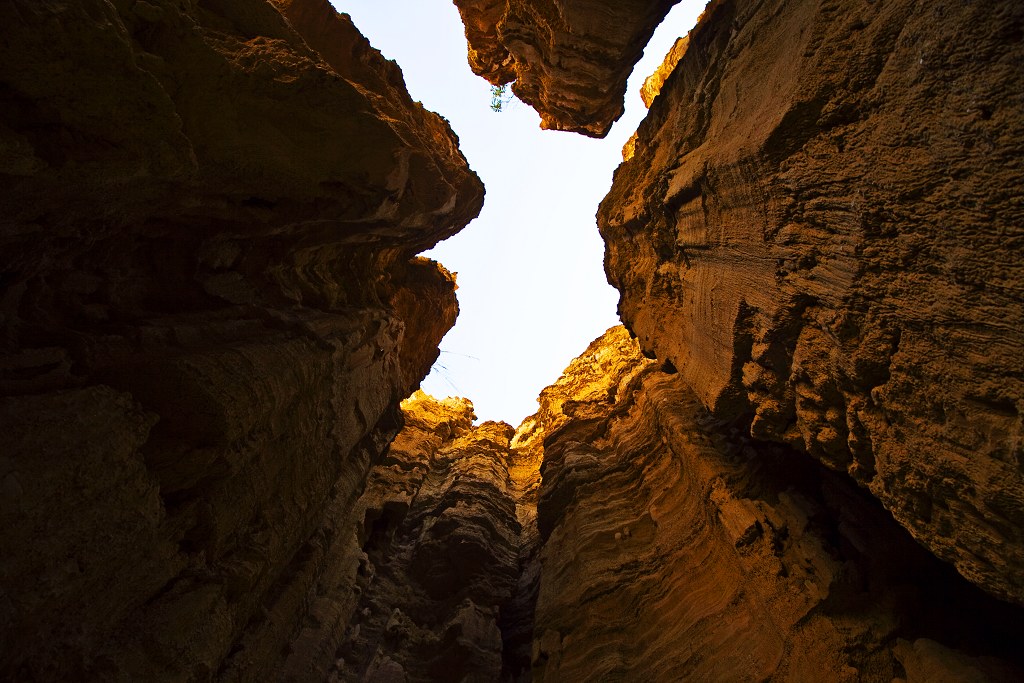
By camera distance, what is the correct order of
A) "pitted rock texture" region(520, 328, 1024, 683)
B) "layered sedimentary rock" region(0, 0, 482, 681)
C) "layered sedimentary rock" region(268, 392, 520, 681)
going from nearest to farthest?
"layered sedimentary rock" region(0, 0, 482, 681), "pitted rock texture" region(520, 328, 1024, 683), "layered sedimentary rock" region(268, 392, 520, 681)

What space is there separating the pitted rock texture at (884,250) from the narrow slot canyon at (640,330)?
0.03 metres

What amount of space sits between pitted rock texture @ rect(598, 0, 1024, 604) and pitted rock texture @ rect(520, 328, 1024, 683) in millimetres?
1883

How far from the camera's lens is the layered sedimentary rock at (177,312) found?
12.2ft

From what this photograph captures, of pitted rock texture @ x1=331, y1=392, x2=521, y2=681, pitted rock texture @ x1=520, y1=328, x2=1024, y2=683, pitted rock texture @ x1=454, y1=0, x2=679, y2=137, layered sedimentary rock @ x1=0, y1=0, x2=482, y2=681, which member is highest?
pitted rock texture @ x1=454, y1=0, x2=679, y2=137

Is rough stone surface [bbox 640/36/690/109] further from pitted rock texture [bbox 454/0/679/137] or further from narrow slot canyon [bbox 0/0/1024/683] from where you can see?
narrow slot canyon [bbox 0/0/1024/683]

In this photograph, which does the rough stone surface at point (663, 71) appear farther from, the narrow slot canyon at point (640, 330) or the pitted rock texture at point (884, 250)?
the pitted rock texture at point (884, 250)

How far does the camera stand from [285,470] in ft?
24.4

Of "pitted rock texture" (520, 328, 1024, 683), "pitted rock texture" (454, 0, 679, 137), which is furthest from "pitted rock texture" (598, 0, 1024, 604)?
"pitted rock texture" (454, 0, 679, 137)

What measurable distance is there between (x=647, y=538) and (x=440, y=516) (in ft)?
20.8

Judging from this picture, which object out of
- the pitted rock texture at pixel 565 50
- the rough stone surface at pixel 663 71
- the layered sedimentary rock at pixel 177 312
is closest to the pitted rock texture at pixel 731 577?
the layered sedimentary rock at pixel 177 312

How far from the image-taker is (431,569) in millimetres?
12625

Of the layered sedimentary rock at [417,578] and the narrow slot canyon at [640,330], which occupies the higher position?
the narrow slot canyon at [640,330]

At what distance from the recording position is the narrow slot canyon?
11.6ft

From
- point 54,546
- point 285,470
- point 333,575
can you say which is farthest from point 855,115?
point 333,575
